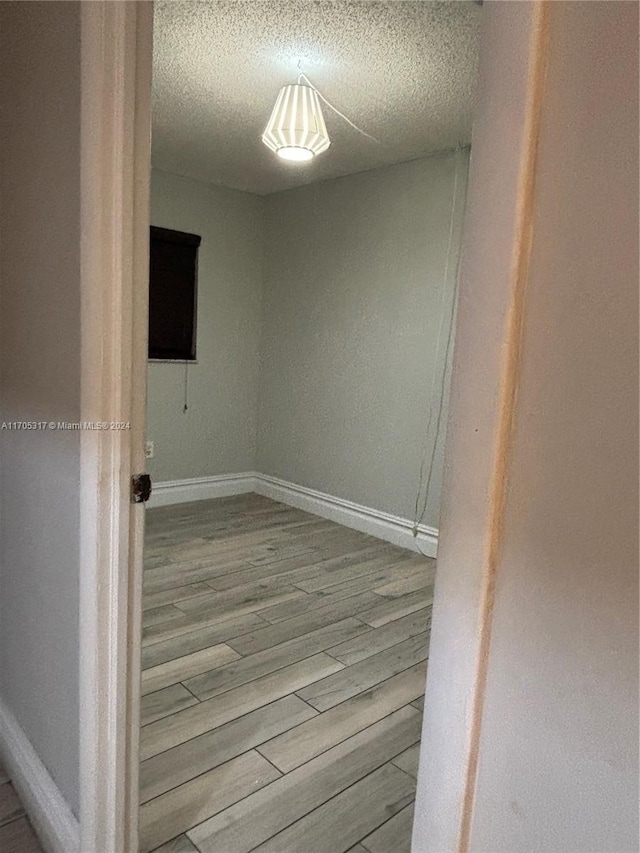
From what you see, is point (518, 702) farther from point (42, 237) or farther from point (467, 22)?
point (467, 22)

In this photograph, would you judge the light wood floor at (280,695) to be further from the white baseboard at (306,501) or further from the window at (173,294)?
the window at (173,294)

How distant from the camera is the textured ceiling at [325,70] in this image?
6.63 ft

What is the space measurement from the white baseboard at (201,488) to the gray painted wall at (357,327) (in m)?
0.27

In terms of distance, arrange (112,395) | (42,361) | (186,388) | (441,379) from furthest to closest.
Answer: (186,388) < (441,379) < (42,361) < (112,395)

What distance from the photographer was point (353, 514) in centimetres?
401

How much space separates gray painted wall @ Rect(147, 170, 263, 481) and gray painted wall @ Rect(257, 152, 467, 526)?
0.13 metres

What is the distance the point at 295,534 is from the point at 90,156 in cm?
301

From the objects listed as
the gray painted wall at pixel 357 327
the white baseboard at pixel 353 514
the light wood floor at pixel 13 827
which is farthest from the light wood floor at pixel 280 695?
the gray painted wall at pixel 357 327

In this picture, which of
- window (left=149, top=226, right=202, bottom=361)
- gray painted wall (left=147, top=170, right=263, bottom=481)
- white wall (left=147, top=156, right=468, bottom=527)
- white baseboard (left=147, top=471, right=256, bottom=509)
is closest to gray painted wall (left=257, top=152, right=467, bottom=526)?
white wall (left=147, top=156, right=468, bottom=527)

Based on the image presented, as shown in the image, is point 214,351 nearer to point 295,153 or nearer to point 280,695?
point 295,153

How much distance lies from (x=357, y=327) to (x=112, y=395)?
114 inches

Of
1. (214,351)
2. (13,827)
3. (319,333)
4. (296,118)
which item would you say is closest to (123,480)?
(13,827)

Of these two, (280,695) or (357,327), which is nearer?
(280,695)

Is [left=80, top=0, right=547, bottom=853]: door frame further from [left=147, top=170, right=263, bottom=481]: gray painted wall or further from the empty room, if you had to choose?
[left=147, top=170, right=263, bottom=481]: gray painted wall
